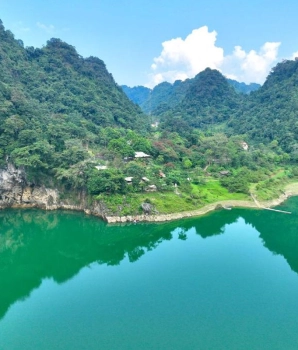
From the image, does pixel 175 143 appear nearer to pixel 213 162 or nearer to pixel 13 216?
pixel 213 162

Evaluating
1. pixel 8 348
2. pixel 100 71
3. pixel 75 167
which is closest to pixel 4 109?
pixel 75 167

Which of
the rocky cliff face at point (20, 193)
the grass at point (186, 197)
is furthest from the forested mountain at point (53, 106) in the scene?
the grass at point (186, 197)

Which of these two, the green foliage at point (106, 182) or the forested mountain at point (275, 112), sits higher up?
the forested mountain at point (275, 112)

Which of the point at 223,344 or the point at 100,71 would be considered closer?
the point at 223,344

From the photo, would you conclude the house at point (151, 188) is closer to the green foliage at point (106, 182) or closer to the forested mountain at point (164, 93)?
the green foliage at point (106, 182)

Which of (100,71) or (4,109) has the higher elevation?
(100,71)

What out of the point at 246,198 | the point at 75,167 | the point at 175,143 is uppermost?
the point at 175,143
